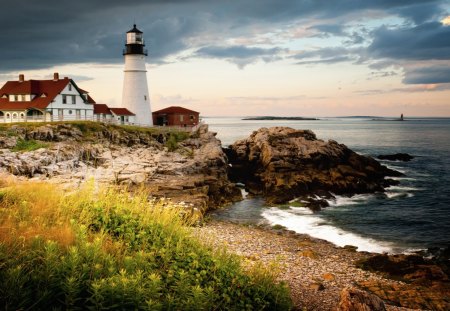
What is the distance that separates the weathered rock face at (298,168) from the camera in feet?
117

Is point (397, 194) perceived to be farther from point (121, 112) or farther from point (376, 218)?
point (121, 112)

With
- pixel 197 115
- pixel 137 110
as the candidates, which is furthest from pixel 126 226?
pixel 197 115

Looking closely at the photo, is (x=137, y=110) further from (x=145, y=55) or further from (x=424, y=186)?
(x=424, y=186)

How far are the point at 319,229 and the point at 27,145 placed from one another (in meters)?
25.2

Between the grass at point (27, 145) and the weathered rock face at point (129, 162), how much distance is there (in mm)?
469

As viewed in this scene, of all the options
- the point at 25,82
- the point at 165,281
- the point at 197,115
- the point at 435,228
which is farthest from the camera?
the point at 197,115

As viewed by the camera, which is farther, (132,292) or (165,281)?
(165,281)

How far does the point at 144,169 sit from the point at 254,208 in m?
9.41

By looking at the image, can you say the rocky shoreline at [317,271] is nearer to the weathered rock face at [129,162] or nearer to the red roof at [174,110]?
the weathered rock face at [129,162]

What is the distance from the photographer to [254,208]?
99.5 ft

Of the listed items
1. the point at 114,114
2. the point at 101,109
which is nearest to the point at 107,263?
the point at 114,114

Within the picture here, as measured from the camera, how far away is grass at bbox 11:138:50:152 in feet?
109

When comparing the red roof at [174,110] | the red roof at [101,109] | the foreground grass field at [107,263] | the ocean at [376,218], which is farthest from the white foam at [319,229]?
the red roof at [174,110]

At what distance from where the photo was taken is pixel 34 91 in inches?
1929
